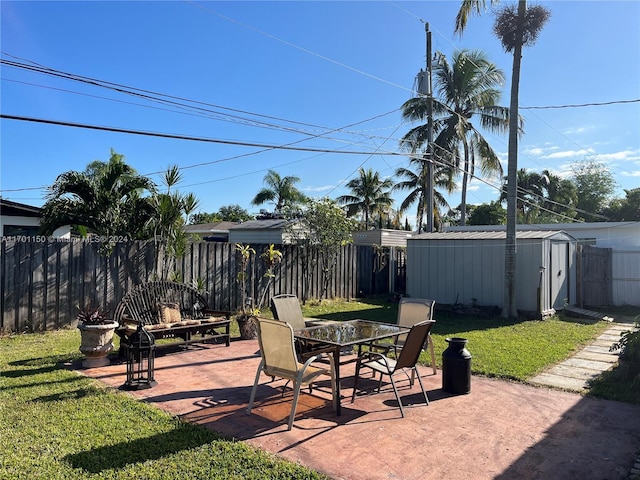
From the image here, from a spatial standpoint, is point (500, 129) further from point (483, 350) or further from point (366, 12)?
point (483, 350)

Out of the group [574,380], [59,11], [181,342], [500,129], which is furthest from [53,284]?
[500,129]

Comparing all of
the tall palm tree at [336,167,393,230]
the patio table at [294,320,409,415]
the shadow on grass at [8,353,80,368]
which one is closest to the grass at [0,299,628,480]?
the shadow on grass at [8,353,80,368]

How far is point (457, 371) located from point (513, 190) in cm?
772

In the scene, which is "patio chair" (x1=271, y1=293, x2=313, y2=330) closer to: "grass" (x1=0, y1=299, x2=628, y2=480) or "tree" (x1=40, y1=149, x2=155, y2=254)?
"grass" (x1=0, y1=299, x2=628, y2=480)

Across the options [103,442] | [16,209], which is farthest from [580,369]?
[16,209]

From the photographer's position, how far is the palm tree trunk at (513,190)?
1157 centimetres

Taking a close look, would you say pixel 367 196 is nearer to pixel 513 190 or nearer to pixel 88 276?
pixel 513 190

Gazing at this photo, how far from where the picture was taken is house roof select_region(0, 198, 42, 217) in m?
14.7

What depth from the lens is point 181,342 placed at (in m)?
7.61

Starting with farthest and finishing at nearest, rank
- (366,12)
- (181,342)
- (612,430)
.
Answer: (366,12)
(181,342)
(612,430)

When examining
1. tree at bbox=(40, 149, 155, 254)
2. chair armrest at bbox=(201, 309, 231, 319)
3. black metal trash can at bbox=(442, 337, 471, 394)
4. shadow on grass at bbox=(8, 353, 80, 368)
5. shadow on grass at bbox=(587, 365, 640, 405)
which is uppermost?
tree at bbox=(40, 149, 155, 254)

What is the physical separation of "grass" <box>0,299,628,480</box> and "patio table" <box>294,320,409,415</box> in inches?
56.9

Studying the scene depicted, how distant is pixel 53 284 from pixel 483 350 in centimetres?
798

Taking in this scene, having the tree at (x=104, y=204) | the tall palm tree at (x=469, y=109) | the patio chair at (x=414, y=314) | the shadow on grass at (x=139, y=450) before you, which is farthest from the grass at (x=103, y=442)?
the tall palm tree at (x=469, y=109)
